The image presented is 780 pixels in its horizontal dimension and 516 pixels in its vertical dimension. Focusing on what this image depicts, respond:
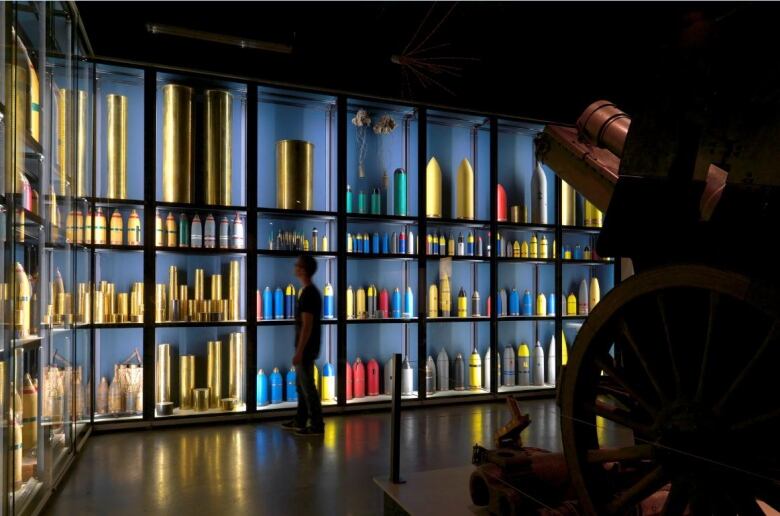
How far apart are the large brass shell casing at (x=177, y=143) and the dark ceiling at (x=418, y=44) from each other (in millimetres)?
347

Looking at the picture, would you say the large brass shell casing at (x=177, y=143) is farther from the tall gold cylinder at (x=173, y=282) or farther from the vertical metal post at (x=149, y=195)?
the tall gold cylinder at (x=173, y=282)

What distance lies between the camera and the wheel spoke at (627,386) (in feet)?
5.61

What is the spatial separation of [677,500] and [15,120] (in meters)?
3.19

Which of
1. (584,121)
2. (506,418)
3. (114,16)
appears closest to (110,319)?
(114,16)

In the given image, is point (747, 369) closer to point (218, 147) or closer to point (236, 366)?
point (236, 366)

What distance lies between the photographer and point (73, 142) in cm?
388

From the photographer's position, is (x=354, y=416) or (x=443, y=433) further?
(x=354, y=416)

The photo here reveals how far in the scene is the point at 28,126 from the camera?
112 inches

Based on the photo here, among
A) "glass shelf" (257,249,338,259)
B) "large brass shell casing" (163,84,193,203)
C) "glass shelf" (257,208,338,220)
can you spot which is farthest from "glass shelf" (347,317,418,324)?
"large brass shell casing" (163,84,193,203)

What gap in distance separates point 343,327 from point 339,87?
97.1 inches

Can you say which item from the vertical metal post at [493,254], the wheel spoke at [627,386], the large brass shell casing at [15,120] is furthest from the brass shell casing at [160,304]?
the wheel spoke at [627,386]

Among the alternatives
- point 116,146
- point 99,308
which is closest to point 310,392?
point 99,308

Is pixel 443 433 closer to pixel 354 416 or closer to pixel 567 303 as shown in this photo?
pixel 354 416

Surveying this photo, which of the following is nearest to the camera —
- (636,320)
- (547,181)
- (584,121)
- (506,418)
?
(636,320)
